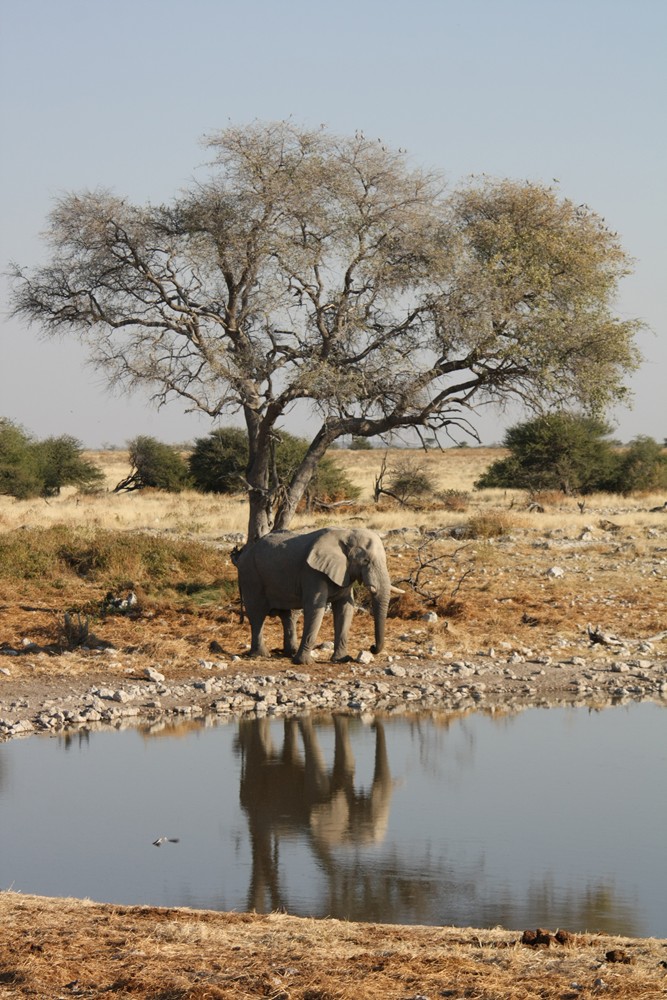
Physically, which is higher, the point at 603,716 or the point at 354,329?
the point at 354,329

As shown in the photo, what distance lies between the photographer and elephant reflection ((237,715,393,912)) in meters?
10.2

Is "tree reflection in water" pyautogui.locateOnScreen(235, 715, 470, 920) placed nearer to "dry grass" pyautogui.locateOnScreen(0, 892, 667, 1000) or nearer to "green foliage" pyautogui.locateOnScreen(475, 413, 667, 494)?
"dry grass" pyautogui.locateOnScreen(0, 892, 667, 1000)

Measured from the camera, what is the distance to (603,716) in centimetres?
1562

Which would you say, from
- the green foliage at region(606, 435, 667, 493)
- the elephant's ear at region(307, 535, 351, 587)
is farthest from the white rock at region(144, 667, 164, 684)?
the green foliage at region(606, 435, 667, 493)

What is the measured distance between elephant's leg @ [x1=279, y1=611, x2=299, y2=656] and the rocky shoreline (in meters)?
0.49

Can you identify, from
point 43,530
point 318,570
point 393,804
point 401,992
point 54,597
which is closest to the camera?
point 401,992

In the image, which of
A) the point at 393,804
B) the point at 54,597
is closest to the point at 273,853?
the point at 393,804

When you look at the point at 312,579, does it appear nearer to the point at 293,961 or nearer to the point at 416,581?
the point at 416,581

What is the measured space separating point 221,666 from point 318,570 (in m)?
1.85

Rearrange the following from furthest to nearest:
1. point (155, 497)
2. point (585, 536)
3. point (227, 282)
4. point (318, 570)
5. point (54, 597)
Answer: point (155, 497) → point (585, 536) → point (227, 282) → point (54, 597) → point (318, 570)

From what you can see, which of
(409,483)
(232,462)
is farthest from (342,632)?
(232,462)

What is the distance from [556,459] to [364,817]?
4062 cm

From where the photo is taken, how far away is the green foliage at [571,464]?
5072 centimetres

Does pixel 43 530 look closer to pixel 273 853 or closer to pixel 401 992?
pixel 273 853
